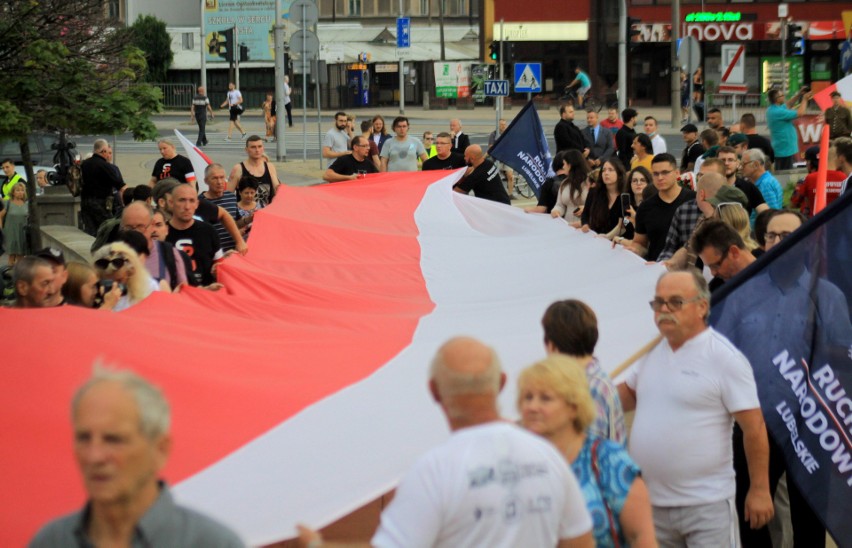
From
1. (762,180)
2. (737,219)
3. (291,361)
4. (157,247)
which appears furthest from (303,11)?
(291,361)

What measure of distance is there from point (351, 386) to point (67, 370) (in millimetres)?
1257

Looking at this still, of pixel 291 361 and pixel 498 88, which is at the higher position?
pixel 498 88

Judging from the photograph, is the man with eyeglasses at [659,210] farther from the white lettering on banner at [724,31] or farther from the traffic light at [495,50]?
the white lettering on banner at [724,31]

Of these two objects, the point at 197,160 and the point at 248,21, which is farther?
the point at 248,21

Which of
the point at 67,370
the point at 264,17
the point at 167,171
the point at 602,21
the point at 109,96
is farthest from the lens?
the point at 264,17

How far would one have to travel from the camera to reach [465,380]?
3.76 metres

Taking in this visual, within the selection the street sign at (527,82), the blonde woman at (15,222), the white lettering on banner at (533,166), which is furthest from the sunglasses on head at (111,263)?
the street sign at (527,82)

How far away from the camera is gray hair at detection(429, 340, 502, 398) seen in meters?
3.76

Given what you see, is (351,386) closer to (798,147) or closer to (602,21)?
(798,147)

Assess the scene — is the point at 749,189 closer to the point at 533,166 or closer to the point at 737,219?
the point at 737,219

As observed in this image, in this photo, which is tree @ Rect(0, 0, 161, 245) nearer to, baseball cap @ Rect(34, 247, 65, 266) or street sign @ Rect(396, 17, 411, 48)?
baseball cap @ Rect(34, 247, 65, 266)

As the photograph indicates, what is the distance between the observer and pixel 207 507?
17.2 feet

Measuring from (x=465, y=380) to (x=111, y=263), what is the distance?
439 centimetres

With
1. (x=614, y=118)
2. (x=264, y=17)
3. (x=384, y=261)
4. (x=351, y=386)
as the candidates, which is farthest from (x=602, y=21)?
(x=351, y=386)
